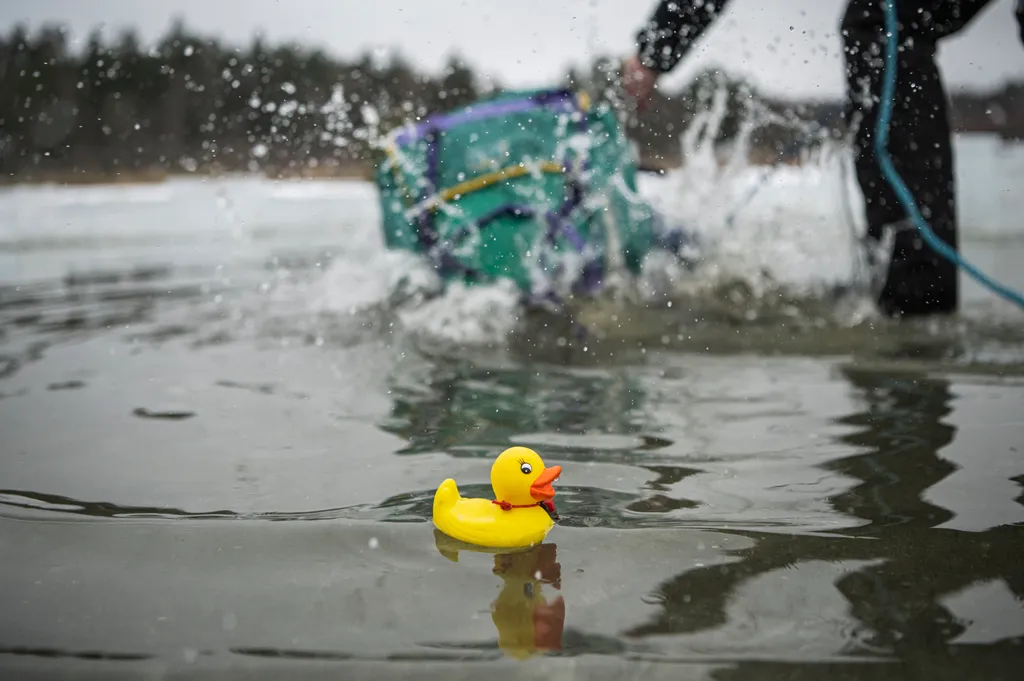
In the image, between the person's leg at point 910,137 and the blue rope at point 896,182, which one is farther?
the person's leg at point 910,137

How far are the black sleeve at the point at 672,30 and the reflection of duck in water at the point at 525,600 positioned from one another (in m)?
2.59

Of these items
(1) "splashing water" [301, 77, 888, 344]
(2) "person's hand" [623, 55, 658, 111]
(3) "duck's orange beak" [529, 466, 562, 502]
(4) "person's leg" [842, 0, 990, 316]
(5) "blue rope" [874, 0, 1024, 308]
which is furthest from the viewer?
(1) "splashing water" [301, 77, 888, 344]

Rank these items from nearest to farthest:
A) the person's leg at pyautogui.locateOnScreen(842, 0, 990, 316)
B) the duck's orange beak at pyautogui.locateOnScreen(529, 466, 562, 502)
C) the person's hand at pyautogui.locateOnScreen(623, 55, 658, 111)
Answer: the duck's orange beak at pyautogui.locateOnScreen(529, 466, 562, 502), the person's leg at pyautogui.locateOnScreen(842, 0, 990, 316), the person's hand at pyautogui.locateOnScreen(623, 55, 658, 111)

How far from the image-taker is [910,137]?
367 cm

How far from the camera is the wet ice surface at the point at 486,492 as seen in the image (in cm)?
128

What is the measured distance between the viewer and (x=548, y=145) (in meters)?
3.56

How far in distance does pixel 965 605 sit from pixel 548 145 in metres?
2.56

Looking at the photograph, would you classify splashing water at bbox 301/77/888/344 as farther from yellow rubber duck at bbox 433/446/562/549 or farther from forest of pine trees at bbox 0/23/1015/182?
yellow rubber duck at bbox 433/446/562/549

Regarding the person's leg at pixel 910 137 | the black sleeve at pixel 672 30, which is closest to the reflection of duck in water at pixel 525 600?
the black sleeve at pixel 672 30

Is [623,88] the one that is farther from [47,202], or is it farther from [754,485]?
[47,202]

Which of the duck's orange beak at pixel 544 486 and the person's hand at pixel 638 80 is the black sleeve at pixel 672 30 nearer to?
the person's hand at pixel 638 80

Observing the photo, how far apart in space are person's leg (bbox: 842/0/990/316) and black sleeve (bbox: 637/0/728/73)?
1.81ft

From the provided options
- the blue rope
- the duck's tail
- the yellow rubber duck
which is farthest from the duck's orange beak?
the blue rope

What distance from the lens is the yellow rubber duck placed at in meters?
1.58
